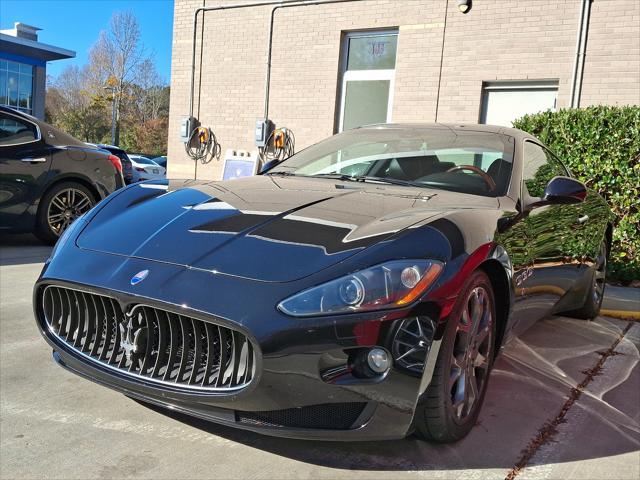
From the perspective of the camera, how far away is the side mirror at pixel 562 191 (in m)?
3.18

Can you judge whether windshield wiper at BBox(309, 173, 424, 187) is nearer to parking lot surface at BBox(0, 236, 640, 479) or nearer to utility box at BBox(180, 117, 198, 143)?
parking lot surface at BBox(0, 236, 640, 479)

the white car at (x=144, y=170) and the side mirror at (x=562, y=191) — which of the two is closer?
the side mirror at (x=562, y=191)

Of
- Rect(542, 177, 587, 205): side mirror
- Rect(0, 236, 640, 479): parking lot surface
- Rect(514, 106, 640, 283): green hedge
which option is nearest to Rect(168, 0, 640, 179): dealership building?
Rect(514, 106, 640, 283): green hedge

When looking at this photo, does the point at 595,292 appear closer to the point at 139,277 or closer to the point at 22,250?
the point at 139,277

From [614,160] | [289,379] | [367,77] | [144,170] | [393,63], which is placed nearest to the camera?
[289,379]

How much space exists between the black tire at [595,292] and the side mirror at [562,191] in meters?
1.40

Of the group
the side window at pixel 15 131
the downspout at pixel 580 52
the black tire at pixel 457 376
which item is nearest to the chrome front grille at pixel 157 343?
the black tire at pixel 457 376

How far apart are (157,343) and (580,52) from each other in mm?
7576

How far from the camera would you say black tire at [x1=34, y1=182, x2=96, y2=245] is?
6.52 meters

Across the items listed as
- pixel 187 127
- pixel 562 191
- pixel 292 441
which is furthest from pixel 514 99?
pixel 292 441

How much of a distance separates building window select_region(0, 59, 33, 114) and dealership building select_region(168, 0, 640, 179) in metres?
25.8

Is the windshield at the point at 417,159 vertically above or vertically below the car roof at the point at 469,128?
below

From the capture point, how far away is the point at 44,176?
6422 millimetres

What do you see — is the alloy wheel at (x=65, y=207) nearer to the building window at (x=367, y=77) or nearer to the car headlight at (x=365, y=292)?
the building window at (x=367, y=77)
